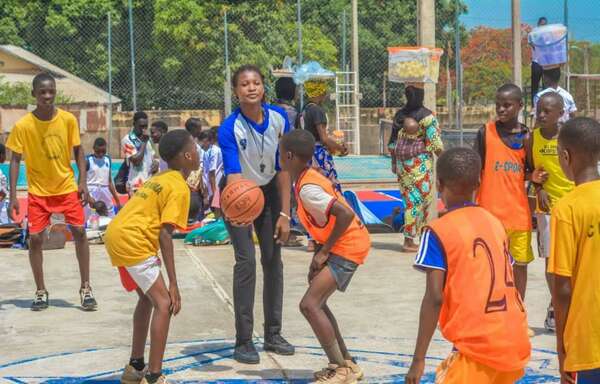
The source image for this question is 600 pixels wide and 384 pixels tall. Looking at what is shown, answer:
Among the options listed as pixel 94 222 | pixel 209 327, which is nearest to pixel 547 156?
pixel 209 327

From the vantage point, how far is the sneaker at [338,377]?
19.6ft

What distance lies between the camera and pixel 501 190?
7430 mm

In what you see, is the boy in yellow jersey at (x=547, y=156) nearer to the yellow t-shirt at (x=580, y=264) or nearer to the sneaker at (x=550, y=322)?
the sneaker at (x=550, y=322)

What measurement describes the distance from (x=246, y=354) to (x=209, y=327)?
1235mm

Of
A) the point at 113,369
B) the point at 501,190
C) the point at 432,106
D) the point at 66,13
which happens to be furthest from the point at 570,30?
the point at 66,13

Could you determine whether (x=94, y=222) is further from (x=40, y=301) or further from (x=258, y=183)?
(x=258, y=183)

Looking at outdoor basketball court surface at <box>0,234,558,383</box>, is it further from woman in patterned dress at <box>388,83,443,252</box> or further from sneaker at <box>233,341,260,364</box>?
woman in patterned dress at <box>388,83,443,252</box>

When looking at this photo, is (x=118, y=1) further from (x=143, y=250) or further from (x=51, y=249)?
(x=143, y=250)

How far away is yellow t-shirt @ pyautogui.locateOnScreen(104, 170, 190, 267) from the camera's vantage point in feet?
19.7

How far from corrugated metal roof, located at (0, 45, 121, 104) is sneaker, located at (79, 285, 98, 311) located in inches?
973

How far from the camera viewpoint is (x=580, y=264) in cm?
399

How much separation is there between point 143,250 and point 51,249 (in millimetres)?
6522

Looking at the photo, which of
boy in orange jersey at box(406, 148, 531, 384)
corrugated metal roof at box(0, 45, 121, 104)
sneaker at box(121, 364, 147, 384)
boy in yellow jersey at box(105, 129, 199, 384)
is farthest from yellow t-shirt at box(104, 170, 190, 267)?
corrugated metal roof at box(0, 45, 121, 104)

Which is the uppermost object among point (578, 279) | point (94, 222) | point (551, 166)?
point (551, 166)
